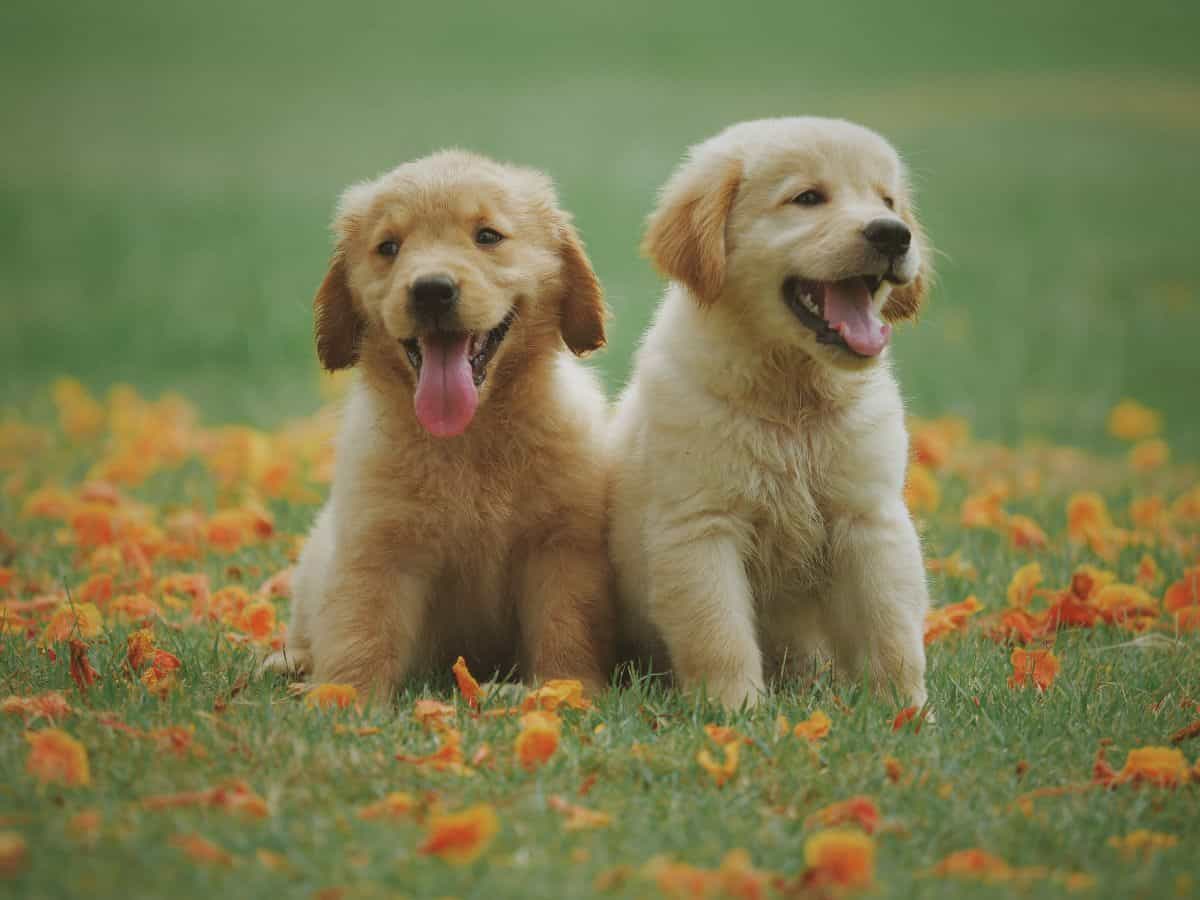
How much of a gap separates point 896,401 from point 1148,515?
217 centimetres

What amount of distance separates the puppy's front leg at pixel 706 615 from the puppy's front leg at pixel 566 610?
0.94ft

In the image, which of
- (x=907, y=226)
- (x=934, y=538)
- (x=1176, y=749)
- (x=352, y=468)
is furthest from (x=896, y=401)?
(x=934, y=538)

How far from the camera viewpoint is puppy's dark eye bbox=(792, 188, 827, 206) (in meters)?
3.56

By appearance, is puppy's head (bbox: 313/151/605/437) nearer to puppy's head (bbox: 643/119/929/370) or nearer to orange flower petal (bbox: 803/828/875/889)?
puppy's head (bbox: 643/119/929/370)

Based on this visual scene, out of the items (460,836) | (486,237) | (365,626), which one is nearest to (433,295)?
(486,237)

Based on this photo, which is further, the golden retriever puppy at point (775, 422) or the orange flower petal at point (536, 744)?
the golden retriever puppy at point (775, 422)

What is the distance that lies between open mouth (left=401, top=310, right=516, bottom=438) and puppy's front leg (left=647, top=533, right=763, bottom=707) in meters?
0.57

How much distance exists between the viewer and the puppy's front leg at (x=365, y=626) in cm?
363

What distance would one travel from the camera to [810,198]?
11.7ft

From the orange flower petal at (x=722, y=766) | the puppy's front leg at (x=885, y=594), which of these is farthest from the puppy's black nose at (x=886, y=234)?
the orange flower petal at (x=722, y=766)

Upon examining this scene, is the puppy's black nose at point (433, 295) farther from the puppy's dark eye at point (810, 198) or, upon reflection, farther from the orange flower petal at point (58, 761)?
the orange flower petal at point (58, 761)

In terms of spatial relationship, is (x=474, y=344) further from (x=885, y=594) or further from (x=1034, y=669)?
(x=1034, y=669)

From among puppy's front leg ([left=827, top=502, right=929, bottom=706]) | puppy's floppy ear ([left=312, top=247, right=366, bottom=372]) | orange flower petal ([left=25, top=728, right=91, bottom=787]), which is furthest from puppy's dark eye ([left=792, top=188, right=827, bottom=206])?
orange flower petal ([left=25, top=728, right=91, bottom=787])

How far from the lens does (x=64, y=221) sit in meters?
12.0
